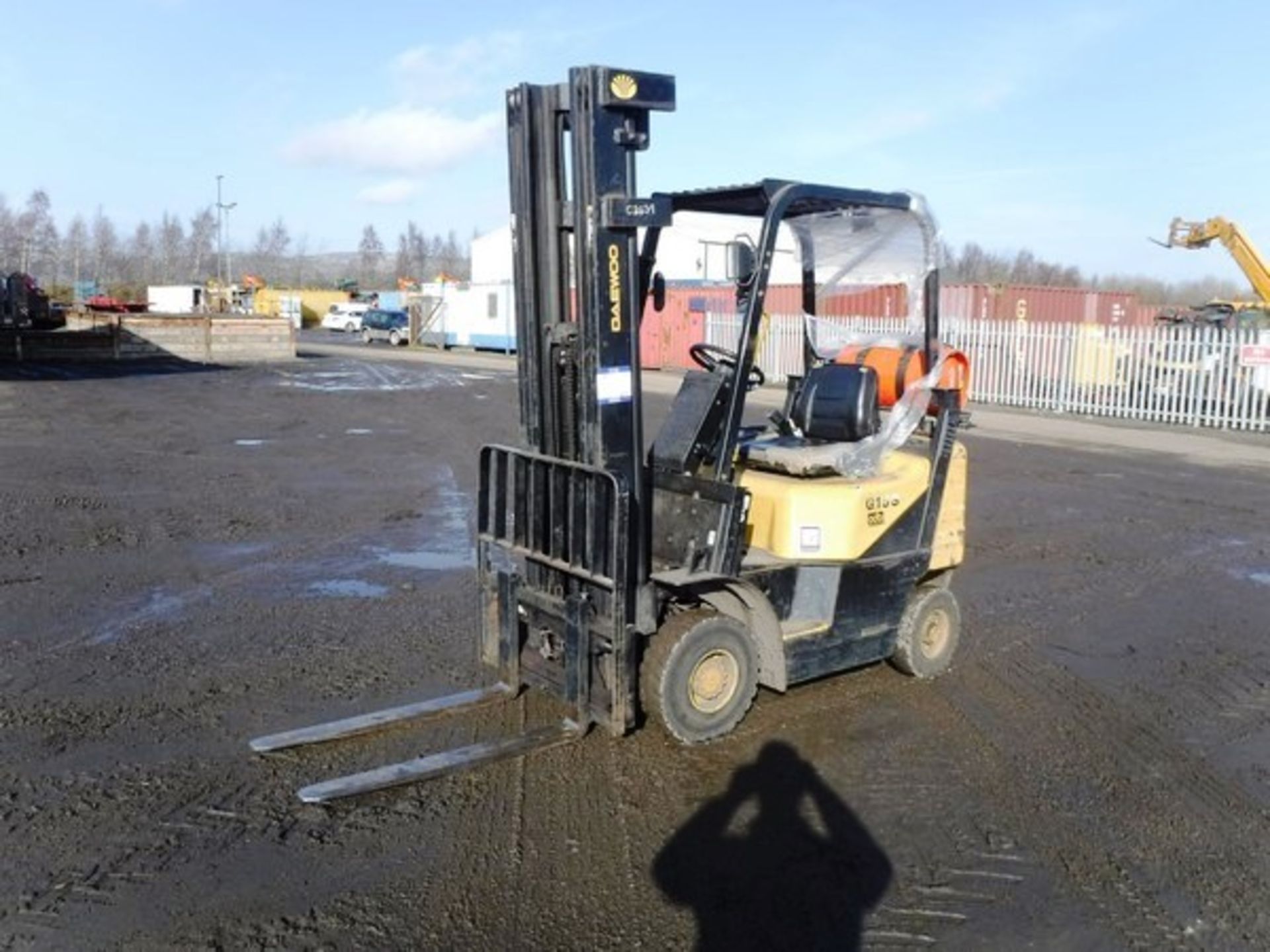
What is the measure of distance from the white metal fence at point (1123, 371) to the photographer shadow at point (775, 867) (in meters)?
15.2

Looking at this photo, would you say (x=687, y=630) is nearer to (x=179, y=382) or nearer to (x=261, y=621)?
(x=261, y=621)

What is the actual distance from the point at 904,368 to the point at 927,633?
4.99 ft

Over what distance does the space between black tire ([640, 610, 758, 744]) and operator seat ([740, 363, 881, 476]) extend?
979mm

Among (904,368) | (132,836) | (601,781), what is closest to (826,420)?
(904,368)

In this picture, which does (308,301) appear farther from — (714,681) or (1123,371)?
(714,681)

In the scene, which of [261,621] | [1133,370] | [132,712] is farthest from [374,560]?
[1133,370]

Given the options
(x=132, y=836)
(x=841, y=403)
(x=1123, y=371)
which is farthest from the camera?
(x=1123, y=371)

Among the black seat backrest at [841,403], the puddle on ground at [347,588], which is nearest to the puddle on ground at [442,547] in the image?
the puddle on ground at [347,588]

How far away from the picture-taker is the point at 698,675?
528 centimetres

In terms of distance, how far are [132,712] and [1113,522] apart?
972 centimetres

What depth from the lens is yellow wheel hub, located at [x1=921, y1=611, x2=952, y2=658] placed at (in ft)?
21.1

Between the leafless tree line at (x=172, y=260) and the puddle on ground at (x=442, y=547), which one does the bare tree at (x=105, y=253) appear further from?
the puddle on ground at (x=442, y=547)

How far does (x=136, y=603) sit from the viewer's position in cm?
786

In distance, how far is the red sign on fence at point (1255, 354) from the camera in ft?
68.3
